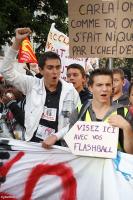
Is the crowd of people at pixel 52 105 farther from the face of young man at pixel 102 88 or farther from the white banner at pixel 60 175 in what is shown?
the white banner at pixel 60 175

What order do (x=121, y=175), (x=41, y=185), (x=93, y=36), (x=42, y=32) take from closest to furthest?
(x=121, y=175)
(x=41, y=185)
(x=93, y=36)
(x=42, y=32)

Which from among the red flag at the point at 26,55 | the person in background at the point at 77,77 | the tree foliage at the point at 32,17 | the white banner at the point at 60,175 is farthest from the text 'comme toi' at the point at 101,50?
the tree foliage at the point at 32,17

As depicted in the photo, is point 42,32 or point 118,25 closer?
point 118,25

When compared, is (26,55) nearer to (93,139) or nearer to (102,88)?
(102,88)

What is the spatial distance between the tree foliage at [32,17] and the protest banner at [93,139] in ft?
56.4

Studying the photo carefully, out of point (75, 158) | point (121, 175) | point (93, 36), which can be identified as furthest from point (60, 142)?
point (93, 36)

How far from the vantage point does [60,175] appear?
15.3ft

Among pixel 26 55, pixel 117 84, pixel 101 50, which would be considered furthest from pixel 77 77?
pixel 26 55

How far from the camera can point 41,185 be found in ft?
15.6

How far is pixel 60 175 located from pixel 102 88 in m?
0.87

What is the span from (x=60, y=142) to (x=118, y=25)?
4.49ft

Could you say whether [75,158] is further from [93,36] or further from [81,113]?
[93,36]

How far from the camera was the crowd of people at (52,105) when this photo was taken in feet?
14.3

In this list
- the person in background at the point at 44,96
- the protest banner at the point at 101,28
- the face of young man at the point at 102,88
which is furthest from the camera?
the protest banner at the point at 101,28
